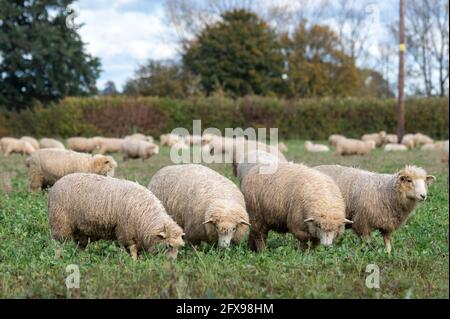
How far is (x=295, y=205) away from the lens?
8.19m

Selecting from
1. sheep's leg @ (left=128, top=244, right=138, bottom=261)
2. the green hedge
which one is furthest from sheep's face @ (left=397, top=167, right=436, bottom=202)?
the green hedge

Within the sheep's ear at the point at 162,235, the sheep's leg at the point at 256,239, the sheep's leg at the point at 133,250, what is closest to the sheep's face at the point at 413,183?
the sheep's leg at the point at 256,239

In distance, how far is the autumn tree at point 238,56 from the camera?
50.8m

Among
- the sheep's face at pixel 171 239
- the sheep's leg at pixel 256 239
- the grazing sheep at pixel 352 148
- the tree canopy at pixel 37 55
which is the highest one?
the tree canopy at pixel 37 55

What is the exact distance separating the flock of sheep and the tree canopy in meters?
37.3

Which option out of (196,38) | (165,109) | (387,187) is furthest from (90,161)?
(196,38)

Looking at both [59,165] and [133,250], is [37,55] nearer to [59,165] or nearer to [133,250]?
[59,165]

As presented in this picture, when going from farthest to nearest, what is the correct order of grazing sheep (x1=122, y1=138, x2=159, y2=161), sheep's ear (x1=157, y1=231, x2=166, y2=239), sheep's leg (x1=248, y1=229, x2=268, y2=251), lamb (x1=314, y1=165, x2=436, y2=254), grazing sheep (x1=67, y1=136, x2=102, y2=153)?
grazing sheep (x1=67, y1=136, x2=102, y2=153) → grazing sheep (x1=122, y1=138, x2=159, y2=161) → sheep's leg (x1=248, y1=229, x2=268, y2=251) → lamb (x1=314, y1=165, x2=436, y2=254) → sheep's ear (x1=157, y1=231, x2=166, y2=239)

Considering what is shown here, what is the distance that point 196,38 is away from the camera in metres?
55.5

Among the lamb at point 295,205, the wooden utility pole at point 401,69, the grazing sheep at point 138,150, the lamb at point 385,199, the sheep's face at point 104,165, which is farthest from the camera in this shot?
the wooden utility pole at point 401,69

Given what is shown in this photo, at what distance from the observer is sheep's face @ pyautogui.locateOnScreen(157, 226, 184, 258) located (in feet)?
23.9

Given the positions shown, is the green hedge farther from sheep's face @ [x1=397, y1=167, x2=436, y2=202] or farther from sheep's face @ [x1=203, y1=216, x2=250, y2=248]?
sheep's face @ [x1=203, y1=216, x2=250, y2=248]

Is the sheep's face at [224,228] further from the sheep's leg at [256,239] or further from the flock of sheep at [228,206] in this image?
the sheep's leg at [256,239]

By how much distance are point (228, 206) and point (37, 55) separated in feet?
126
